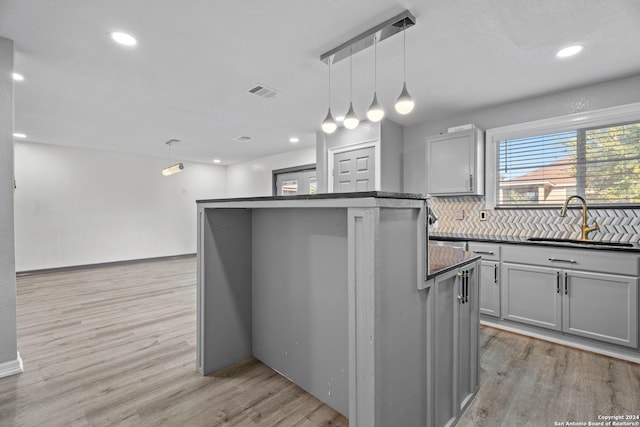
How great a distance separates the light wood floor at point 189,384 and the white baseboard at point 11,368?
0.23 feet

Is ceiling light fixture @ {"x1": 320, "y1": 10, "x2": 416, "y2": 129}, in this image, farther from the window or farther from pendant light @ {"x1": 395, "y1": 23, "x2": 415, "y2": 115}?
the window

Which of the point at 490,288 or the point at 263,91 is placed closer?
the point at 490,288

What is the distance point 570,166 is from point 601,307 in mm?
1536

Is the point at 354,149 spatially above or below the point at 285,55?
below

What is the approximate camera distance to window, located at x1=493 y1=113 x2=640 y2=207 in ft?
9.55

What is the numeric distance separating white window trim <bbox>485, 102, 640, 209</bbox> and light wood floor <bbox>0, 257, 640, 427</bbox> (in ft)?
6.11

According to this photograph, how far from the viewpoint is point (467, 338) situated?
5.89 ft

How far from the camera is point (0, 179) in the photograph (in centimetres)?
218

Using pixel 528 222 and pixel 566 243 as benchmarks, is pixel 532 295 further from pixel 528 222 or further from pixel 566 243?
pixel 528 222

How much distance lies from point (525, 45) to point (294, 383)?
3117mm

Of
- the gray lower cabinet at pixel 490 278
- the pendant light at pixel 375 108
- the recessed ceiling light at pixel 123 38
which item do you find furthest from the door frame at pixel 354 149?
the recessed ceiling light at pixel 123 38

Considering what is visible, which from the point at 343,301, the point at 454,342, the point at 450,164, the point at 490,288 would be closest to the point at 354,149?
the point at 450,164

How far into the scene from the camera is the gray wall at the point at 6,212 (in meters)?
2.18

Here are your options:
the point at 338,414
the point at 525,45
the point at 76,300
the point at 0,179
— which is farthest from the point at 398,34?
the point at 76,300
